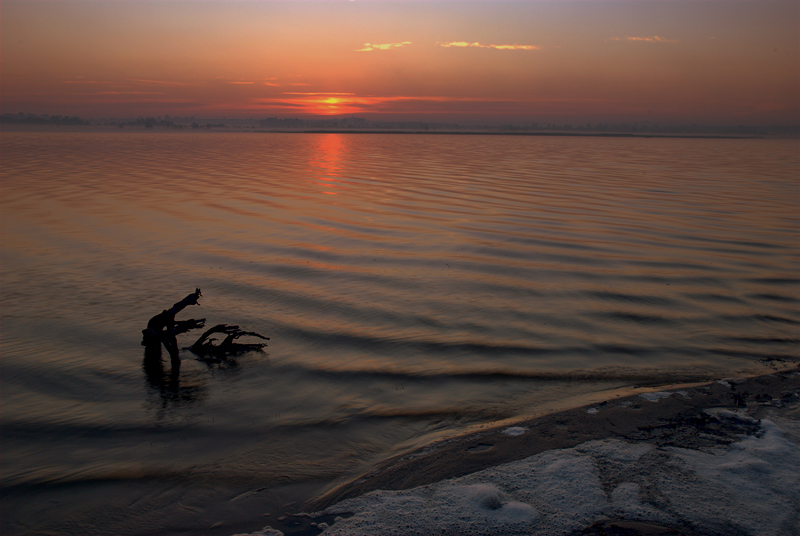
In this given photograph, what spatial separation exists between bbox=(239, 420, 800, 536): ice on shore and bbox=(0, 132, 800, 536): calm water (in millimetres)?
862

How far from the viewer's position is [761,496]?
448cm

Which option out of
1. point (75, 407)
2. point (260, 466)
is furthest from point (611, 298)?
point (75, 407)

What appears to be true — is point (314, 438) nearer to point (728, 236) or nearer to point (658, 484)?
point (658, 484)

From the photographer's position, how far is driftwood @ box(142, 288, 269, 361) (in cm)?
701

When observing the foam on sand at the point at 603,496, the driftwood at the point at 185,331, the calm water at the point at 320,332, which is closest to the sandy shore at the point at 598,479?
the foam on sand at the point at 603,496

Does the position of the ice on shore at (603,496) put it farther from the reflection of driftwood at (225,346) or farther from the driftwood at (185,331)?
the reflection of driftwood at (225,346)

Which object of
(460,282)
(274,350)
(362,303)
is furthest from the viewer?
(460,282)

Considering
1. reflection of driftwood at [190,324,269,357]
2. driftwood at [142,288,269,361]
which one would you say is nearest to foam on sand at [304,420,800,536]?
driftwood at [142,288,269,361]

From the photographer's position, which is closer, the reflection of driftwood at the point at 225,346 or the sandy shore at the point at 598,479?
the sandy shore at the point at 598,479

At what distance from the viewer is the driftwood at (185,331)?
23.0ft

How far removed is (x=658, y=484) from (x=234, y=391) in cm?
457

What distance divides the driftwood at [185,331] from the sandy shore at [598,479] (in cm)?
309

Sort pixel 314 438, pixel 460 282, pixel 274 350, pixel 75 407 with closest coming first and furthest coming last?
pixel 314 438 → pixel 75 407 → pixel 274 350 → pixel 460 282

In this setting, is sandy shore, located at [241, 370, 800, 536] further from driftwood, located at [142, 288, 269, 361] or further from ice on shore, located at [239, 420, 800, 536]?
driftwood, located at [142, 288, 269, 361]
